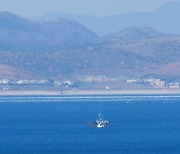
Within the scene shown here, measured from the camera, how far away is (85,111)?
147 m

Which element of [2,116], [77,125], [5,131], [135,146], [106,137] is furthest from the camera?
[2,116]

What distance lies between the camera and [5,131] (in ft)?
345

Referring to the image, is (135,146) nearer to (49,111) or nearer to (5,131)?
(5,131)

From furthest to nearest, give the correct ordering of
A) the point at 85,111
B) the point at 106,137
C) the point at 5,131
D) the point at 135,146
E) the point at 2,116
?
the point at 85,111 < the point at 2,116 < the point at 5,131 < the point at 106,137 < the point at 135,146

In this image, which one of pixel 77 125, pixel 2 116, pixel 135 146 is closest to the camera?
pixel 135 146

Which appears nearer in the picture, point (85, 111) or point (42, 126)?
point (42, 126)

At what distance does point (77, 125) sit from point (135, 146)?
26804mm

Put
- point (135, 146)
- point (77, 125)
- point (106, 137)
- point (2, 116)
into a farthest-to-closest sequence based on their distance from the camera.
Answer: point (2, 116) < point (77, 125) < point (106, 137) < point (135, 146)

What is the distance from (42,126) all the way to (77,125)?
425cm

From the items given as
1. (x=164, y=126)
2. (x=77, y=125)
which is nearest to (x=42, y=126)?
→ (x=77, y=125)

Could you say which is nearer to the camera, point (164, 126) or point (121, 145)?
point (121, 145)

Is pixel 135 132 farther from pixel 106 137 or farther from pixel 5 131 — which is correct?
pixel 5 131

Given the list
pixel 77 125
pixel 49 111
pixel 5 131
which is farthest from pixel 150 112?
pixel 5 131

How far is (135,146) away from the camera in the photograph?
87.6 metres
